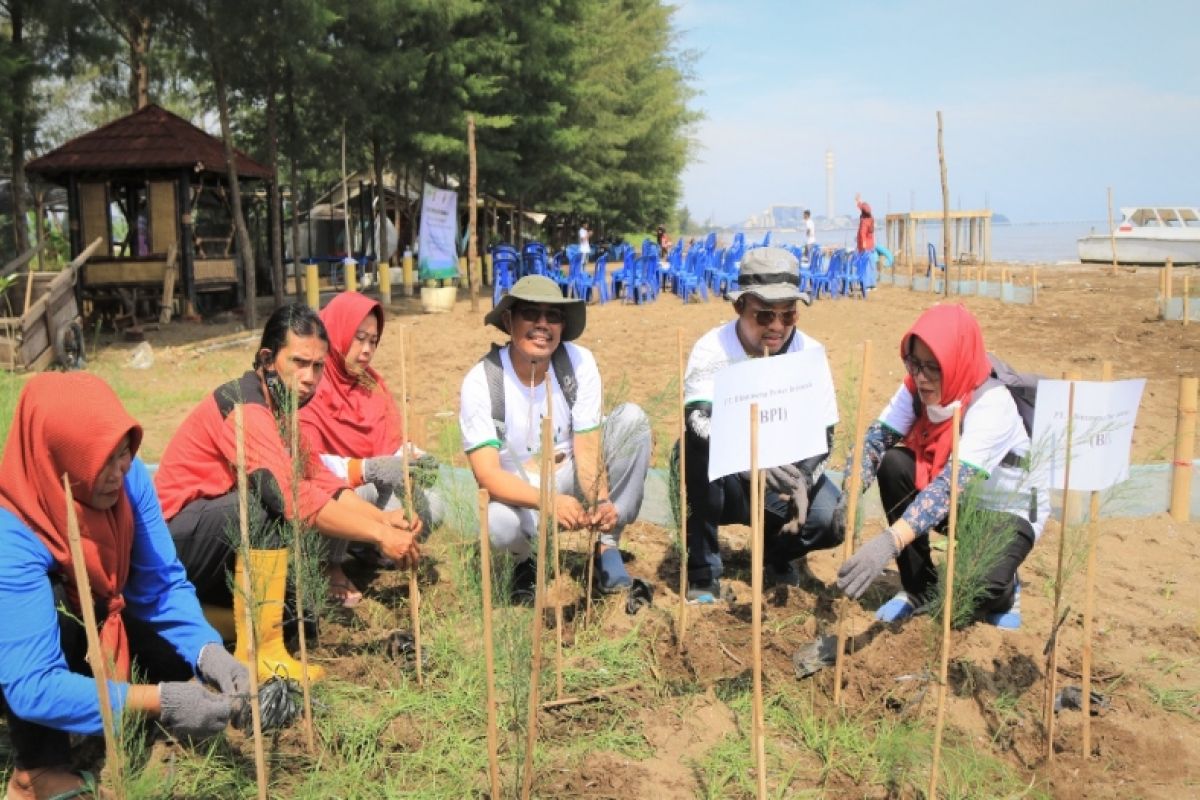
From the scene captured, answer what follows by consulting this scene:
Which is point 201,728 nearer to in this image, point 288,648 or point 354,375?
point 288,648

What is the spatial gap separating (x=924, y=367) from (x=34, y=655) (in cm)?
257

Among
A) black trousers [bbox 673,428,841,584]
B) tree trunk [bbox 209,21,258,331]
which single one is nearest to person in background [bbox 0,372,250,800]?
black trousers [bbox 673,428,841,584]

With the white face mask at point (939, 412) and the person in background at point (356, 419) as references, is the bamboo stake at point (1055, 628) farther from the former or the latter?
the person in background at point (356, 419)

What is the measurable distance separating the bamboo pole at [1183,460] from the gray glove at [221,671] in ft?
13.3

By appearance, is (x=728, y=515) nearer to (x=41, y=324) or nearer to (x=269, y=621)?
(x=269, y=621)

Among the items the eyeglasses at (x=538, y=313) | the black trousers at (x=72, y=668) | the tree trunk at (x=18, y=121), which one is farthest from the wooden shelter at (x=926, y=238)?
the black trousers at (x=72, y=668)

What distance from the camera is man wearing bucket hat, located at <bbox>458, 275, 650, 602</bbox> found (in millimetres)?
3367

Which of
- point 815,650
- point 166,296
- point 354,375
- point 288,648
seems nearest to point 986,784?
point 815,650

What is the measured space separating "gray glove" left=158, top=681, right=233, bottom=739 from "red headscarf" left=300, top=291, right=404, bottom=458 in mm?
1497

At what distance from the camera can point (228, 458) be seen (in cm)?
292

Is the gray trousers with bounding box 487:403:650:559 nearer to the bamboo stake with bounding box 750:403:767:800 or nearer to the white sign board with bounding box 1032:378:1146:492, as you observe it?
the bamboo stake with bounding box 750:403:767:800

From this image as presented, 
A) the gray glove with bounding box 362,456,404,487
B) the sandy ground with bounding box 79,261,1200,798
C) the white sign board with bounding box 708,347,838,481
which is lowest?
the sandy ground with bounding box 79,261,1200,798

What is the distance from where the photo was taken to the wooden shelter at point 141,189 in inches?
520

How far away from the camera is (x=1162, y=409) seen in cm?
712
